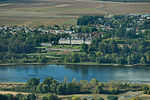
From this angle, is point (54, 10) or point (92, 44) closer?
point (92, 44)

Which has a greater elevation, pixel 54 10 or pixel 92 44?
pixel 54 10

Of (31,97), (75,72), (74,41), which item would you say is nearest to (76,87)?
(31,97)

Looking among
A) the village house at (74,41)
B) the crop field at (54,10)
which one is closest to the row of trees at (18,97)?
the village house at (74,41)

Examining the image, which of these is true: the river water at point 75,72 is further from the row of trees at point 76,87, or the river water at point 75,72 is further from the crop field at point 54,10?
the crop field at point 54,10

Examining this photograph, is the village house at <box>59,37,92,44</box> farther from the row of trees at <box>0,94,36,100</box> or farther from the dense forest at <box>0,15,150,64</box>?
the row of trees at <box>0,94,36,100</box>

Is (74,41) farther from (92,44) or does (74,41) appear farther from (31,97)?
(31,97)

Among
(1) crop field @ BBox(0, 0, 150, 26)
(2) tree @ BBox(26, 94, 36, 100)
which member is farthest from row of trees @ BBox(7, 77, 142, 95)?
(1) crop field @ BBox(0, 0, 150, 26)

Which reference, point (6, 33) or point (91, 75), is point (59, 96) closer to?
point (91, 75)

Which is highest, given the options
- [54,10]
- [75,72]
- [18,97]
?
[54,10]
